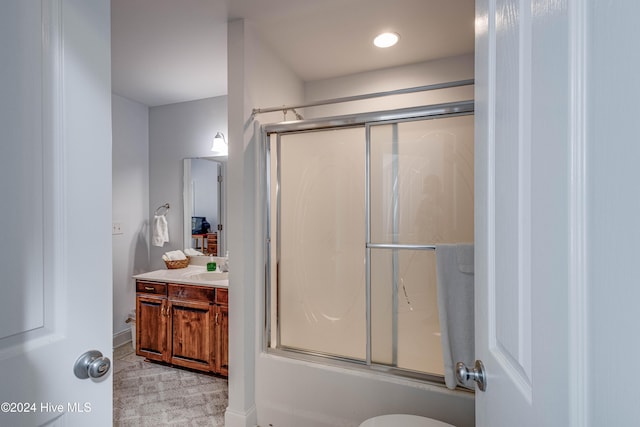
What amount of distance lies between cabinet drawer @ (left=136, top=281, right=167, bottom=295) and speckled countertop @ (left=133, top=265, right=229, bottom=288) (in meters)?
0.04

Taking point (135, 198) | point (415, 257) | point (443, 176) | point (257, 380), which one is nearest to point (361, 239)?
point (415, 257)

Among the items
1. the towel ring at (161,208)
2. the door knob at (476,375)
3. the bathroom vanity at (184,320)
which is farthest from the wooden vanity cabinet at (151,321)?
the door knob at (476,375)


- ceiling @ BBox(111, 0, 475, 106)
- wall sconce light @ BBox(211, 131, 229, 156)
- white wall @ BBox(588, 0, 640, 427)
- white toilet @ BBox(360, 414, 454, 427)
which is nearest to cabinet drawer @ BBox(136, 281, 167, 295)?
wall sconce light @ BBox(211, 131, 229, 156)

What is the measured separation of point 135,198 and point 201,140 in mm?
989

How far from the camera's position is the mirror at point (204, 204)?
10.6 ft

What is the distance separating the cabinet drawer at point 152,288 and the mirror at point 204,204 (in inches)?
25.6

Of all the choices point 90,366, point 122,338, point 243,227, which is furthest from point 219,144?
point 90,366

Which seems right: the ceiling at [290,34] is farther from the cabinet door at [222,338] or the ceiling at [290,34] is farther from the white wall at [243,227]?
the cabinet door at [222,338]

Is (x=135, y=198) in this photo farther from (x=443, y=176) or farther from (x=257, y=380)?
(x=443, y=176)

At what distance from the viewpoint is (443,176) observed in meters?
1.82

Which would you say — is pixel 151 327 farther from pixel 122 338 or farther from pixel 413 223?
pixel 413 223

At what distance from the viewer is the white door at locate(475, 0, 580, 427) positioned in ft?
1.11

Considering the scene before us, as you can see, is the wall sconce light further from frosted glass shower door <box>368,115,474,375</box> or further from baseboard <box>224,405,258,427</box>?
baseboard <box>224,405,258,427</box>

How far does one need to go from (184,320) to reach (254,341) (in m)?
0.93
